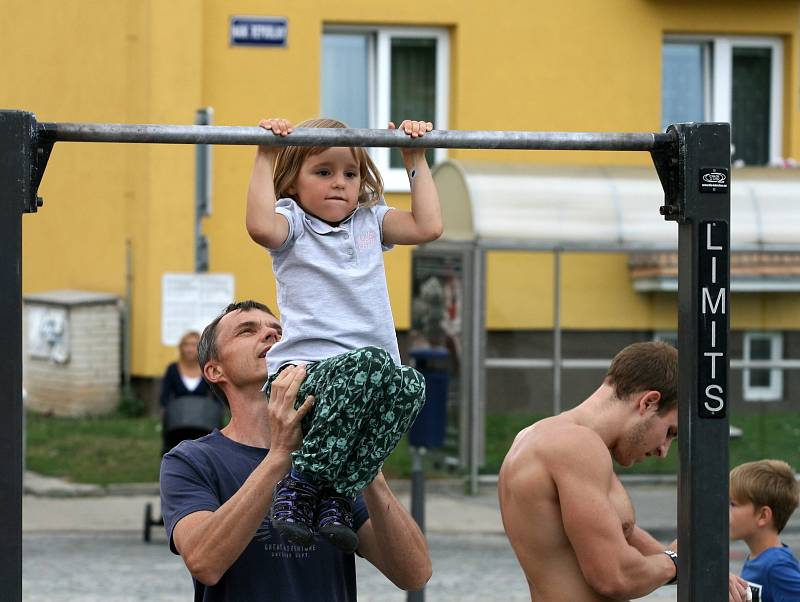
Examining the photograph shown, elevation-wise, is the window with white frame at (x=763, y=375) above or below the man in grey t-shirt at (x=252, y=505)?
below

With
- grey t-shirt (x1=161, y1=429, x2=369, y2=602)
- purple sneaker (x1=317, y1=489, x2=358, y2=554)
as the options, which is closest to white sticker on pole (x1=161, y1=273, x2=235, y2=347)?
grey t-shirt (x1=161, y1=429, x2=369, y2=602)

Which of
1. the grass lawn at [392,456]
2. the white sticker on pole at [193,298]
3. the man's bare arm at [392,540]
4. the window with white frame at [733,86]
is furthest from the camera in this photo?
the window with white frame at [733,86]

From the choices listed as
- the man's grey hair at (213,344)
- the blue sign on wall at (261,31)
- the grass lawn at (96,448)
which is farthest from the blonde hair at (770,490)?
the blue sign on wall at (261,31)

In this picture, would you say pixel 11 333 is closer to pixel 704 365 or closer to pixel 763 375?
pixel 704 365

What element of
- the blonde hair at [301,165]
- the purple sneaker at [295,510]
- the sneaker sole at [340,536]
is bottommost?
the sneaker sole at [340,536]

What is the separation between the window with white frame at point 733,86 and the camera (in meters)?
17.6

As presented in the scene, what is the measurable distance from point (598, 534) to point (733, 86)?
47.9ft

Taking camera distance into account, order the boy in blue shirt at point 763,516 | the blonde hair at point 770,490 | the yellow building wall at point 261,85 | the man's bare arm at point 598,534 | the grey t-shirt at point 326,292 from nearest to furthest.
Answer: the grey t-shirt at point 326,292, the man's bare arm at point 598,534, the boy in blue shirt at point 763,516, the blonde hair at point 770,490, the yellow building wall at point 261,85

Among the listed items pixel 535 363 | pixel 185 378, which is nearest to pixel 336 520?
pixel 185 378

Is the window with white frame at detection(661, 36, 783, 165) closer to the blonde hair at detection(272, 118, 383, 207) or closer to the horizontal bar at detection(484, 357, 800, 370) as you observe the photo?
the horizontal bar at detection(484, 357, 800, 370)

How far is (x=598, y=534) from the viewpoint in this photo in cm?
384

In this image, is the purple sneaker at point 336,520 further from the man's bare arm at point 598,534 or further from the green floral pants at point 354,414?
the man's bare arm at point 598,534

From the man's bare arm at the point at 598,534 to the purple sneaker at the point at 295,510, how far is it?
2.45 ft

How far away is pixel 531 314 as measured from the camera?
13984mm
